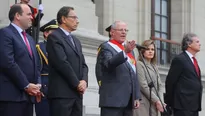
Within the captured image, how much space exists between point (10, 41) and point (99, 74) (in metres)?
1.57

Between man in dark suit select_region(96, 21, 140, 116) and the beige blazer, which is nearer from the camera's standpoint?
man in dark suit select_region(96, 21, 140, 116)

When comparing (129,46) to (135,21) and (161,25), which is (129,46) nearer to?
(135,21)

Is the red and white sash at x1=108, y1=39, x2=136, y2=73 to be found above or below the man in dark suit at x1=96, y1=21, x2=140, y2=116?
above

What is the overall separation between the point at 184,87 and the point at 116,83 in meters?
1.69

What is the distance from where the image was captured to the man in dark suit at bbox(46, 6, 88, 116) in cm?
743

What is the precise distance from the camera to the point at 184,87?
9375 mm

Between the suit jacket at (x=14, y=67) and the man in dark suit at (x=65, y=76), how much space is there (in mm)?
298

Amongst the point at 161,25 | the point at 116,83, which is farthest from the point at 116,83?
the point at 161,25

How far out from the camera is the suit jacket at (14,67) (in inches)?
277

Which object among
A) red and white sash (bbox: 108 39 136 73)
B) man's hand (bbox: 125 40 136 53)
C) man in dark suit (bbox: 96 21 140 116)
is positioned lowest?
man in dark suit (bbox: 96 21 140 116)

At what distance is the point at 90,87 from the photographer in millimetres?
11469

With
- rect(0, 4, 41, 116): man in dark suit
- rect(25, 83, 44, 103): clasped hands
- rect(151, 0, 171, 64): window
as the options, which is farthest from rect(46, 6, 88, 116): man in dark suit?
rect(151, 0, 171, 64): window

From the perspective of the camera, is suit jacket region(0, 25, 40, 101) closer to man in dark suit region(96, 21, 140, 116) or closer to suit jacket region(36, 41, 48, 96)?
man in dark suit region(96, 21, 140, 116)

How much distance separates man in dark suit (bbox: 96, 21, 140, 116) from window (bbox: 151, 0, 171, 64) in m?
7.68
